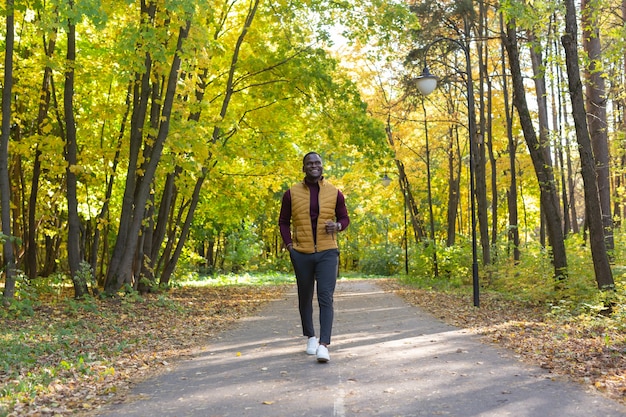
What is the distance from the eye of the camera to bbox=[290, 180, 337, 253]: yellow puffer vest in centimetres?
718

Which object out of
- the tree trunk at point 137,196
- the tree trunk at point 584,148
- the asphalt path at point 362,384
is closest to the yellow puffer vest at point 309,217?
the asphalt path at point 362,384

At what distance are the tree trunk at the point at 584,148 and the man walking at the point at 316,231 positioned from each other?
5.56 metres

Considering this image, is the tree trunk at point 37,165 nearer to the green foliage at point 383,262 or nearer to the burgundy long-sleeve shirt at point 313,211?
the burgundy long-sleeve shirt at point 313,211

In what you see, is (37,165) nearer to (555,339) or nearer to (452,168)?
(555,339)

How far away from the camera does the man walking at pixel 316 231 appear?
7.13m

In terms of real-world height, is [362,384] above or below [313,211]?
below

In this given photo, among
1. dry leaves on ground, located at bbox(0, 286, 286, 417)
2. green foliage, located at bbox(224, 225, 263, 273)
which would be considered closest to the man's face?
dry leaves on ground, located at bbox(0, 286, 286, 417)

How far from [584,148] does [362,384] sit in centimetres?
697

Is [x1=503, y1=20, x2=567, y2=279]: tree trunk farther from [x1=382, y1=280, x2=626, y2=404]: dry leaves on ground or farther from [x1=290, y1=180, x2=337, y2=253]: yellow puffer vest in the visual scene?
[x1=290, y1=180, x2=337, y2=253]: yellow puffer vest

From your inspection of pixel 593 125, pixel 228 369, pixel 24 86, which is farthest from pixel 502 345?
pixel 24 86

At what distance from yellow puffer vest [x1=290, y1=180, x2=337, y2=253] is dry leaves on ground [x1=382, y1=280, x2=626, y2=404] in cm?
247

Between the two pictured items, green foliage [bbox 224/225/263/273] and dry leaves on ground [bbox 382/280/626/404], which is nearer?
dry leaves on ground [bbox 382/280/626/404]

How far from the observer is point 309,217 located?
23.6 feet

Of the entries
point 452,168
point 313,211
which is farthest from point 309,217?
point 452,168
